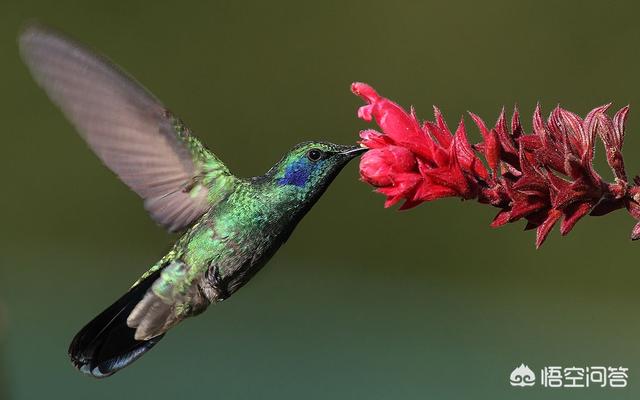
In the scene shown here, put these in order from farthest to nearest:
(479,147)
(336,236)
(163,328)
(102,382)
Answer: (336,236)
(102,382)
(163,328)
(479,147)

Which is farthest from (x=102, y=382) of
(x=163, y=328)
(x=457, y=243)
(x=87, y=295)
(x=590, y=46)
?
(x=590, y=46)

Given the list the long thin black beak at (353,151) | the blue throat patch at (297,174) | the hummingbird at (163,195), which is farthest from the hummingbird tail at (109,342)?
the long thin black beak at (353,151)

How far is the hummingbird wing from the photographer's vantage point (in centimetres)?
182

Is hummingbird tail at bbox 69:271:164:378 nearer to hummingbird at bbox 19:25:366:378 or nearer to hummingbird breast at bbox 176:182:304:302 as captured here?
hummingbird at bbox 19:25:366:378

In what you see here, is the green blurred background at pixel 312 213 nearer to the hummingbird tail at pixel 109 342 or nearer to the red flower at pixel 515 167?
the hummingbird tail at pixel 109 342

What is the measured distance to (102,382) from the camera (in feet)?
12.0

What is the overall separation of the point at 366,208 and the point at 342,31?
0.81 m

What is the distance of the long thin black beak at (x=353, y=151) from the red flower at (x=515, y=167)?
157 mm

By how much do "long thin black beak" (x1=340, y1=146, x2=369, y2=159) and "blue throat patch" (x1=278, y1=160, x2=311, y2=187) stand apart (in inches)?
4.2

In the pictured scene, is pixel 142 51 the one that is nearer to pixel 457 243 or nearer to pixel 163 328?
pixel 457 243

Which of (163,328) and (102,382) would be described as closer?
(163,328)

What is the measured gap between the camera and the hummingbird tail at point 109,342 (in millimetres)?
1877

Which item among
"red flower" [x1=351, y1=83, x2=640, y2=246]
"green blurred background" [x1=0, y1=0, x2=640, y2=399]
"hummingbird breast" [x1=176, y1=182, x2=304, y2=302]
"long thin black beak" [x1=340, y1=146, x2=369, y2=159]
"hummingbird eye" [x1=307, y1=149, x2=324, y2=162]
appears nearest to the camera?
"red flower" [x1=351, y1=83, x2=640, y2=246]

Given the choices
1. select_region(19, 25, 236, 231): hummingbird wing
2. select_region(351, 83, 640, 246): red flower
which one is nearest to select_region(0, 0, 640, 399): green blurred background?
select_region(19, 25, 236, 231): hummingbird wing
